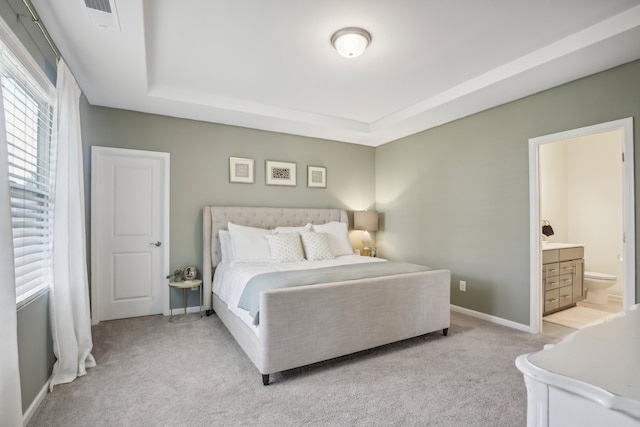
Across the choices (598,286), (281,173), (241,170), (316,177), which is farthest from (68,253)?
(598,286)

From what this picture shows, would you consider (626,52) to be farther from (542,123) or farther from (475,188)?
(475,188)

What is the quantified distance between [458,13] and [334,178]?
3.10m

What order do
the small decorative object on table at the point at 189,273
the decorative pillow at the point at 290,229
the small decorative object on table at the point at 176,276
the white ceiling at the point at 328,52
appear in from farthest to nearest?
1. the decorative pillow at the point at 290,229
2. the small decorative object on table at the point at 189,273
3. the small decorative object on table at the point at 176,276
4. the white ceiling at the point at 328,52

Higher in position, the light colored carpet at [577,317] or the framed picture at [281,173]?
the framed picture at [281,173]

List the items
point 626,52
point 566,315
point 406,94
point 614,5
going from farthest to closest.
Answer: point 566,315 < point 406,94 < point 626,52 < point 614,5

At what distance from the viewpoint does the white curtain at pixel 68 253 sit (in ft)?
7.23

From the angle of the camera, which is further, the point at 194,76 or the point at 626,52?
the point at 194,76

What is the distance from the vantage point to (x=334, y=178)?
504 cm

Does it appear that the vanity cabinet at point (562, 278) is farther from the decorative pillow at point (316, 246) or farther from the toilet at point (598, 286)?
the decorative pillow at point (316, 246)

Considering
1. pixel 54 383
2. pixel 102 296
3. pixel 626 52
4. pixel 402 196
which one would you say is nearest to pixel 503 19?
pixel 626 52

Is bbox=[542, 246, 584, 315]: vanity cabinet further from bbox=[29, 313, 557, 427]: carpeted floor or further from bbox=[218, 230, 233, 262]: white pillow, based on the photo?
bbox=[218, 230, 233, 262]: white pillow

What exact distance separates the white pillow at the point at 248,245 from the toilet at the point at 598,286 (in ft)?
14.3

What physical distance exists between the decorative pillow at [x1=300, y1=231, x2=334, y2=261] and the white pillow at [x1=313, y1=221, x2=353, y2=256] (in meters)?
0.25

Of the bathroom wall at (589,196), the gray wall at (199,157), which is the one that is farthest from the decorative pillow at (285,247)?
the bathroom wall at (589,196)
